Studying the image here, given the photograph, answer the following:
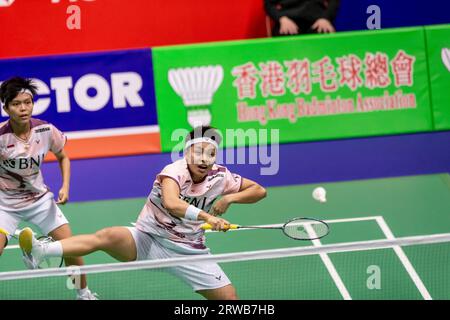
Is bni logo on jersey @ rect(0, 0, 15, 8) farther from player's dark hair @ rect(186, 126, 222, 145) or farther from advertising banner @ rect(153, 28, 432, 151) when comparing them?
player's dark hair @ rect(186, 126, 222, 145)

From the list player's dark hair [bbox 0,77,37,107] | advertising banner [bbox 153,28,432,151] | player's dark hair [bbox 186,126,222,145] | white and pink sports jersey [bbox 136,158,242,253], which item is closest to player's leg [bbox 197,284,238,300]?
white and pink sports jersey [bbox 136,158,242,253]

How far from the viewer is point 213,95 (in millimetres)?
12086

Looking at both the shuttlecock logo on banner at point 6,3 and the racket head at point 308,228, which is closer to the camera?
the racket head at point 308,228

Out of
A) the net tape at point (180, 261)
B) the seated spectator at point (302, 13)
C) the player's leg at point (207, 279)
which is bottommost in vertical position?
the player's leg at point (207, 279)

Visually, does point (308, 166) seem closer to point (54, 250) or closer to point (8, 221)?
point (8, 221)

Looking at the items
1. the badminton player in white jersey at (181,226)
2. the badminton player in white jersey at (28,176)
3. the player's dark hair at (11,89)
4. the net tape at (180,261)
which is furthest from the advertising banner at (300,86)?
the net tape at (180,261)

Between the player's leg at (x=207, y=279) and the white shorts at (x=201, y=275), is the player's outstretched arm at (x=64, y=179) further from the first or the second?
the player's leg at (x=207, y=279)

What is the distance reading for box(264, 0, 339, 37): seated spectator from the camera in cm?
1259

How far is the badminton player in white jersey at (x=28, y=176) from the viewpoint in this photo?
8.61 metres

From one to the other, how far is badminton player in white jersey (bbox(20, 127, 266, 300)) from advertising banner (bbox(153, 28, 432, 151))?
3795mm

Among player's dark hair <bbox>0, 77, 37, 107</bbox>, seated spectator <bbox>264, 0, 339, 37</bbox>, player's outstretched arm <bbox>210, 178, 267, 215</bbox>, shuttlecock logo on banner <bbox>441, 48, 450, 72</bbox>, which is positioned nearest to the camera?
player's outstretched arm <bbox>210, 178, 267, 215</bbox>

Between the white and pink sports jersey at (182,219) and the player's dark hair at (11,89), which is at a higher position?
the player's dark hair at (11,89)

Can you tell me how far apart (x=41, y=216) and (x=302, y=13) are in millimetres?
5273

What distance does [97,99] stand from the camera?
39.3 feet
